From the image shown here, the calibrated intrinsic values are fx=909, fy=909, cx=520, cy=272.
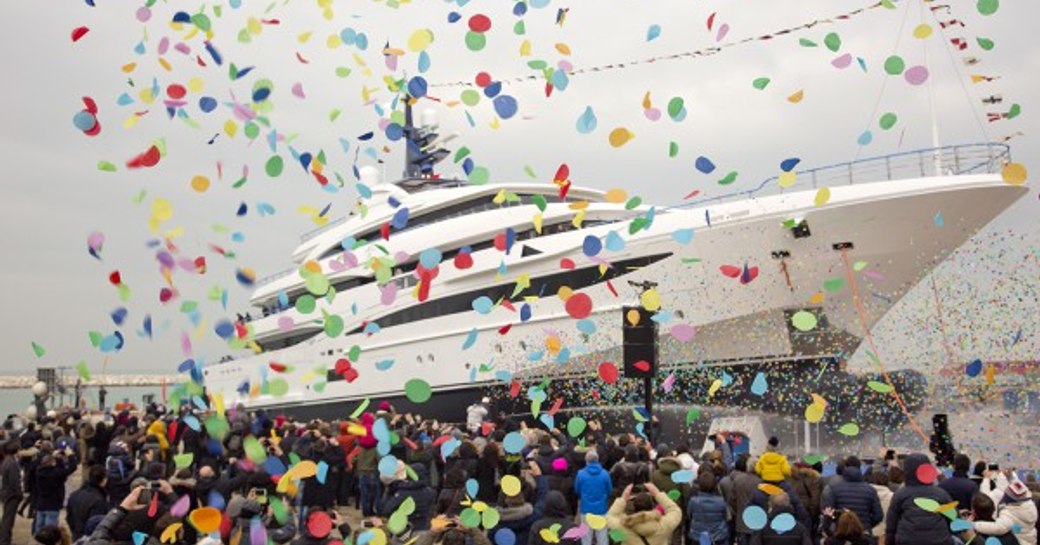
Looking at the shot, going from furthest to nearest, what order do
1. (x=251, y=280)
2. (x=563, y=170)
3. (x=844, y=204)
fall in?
→ 1. (x=844, y=204)
2. (x=563, y=170)
3. (x=251, y=280)

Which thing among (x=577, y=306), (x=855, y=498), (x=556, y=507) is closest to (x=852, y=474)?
(x=855, y=498)

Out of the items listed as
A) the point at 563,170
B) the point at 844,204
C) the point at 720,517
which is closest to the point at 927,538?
the point at 720,517

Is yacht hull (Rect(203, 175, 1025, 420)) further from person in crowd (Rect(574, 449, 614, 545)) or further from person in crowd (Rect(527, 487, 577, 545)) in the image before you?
person in crowd (Rect(527, 487, 577, 545))

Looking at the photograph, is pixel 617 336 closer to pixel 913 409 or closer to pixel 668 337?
pixel 668 337

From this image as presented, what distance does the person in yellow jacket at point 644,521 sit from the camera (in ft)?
18.4

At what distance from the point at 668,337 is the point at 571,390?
2529 millimetres

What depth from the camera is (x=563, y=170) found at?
256 inches

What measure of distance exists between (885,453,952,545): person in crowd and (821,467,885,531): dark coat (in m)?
0.52

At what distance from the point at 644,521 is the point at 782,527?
90 centimetres

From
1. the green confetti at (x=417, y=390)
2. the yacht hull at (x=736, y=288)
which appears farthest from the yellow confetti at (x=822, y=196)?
the yacht hull at (x=736, y=288)

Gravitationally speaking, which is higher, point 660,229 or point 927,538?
point 660,229

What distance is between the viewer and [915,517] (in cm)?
563

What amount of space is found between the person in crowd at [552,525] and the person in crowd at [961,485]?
2743mm

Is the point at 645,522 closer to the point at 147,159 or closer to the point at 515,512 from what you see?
the point at 515,512
